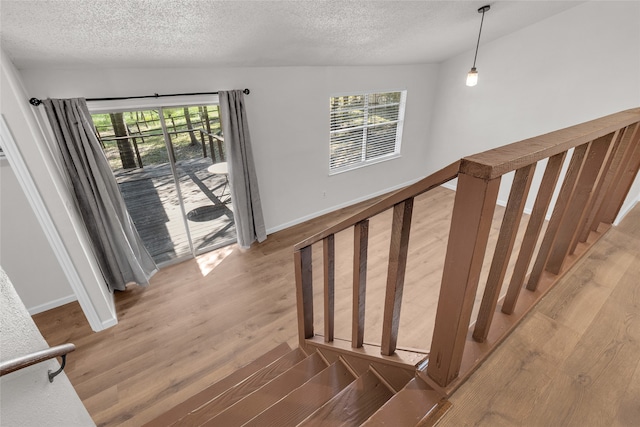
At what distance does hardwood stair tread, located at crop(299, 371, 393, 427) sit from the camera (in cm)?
110

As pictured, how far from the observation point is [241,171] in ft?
11.8

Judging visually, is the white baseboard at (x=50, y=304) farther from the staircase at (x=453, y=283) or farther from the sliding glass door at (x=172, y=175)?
the staircase at (x=453, y=283)

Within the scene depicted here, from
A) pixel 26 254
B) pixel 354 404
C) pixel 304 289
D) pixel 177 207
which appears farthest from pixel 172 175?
pixel 354 404

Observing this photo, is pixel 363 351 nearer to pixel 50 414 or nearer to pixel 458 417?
pixel 458 417

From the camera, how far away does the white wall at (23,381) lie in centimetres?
90

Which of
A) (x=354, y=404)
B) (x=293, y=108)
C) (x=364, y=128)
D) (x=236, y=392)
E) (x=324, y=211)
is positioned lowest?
(x=324, y=211)

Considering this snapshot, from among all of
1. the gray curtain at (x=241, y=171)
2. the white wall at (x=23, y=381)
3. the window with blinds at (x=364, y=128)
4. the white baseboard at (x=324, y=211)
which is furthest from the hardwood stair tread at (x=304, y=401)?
the window with blinds at (x=364, y=128)

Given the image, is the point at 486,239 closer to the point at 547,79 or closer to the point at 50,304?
the point at 50,304

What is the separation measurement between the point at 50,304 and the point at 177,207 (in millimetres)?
1576

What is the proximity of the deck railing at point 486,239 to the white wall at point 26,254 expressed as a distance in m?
2.89

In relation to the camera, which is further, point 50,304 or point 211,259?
point 211,259

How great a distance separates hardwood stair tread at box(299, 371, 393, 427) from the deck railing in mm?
114

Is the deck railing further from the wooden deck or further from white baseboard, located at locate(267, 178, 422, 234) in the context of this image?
white baseboard, located at locate(267, 178, 422, 234)

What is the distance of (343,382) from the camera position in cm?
137
